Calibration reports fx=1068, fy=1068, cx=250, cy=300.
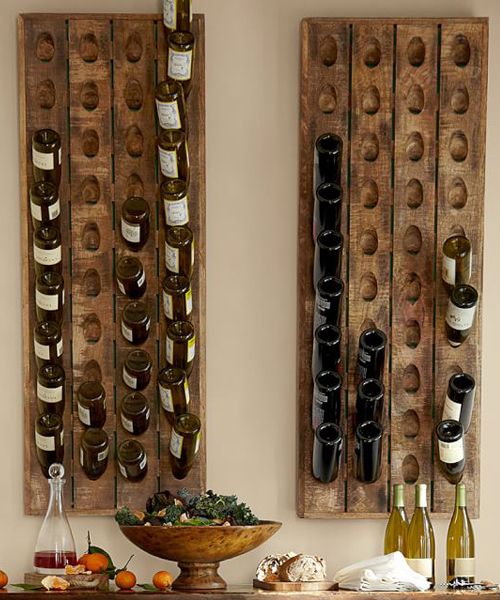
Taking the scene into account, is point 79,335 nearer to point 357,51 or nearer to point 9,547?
point 9,547

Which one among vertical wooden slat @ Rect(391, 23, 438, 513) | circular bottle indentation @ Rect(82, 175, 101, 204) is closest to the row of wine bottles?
vertical wooden slat @ Rect(391, 23, 438, 513)

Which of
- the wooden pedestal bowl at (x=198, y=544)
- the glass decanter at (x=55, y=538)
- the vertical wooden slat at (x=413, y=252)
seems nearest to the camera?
the wooden pedestal bowl at (x=198, y=544)

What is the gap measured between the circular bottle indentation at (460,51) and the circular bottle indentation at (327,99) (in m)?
0.32

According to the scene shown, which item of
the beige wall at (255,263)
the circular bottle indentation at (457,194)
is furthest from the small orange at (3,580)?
the circular bottle indentation at (457,194)

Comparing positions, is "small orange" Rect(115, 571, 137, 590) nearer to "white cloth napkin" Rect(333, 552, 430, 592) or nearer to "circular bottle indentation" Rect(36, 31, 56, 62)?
"white cloth napkin" Rect(333, 552, 430, 592)

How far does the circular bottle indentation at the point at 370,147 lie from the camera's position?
271 cm

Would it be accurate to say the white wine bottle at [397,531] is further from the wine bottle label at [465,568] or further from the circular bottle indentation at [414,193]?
the circular bottle indentation at [414,193]

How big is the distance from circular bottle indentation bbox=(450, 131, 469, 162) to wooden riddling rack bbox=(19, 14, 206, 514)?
634 mm

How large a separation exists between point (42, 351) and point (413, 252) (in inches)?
37.8

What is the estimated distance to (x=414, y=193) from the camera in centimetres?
271

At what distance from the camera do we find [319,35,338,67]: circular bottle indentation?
2.71 metres

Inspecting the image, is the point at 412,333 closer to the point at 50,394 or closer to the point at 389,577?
the point at 389,577

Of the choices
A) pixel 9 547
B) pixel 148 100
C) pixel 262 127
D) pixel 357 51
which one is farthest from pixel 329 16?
pixel 9 547

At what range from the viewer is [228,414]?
2.71 metres
